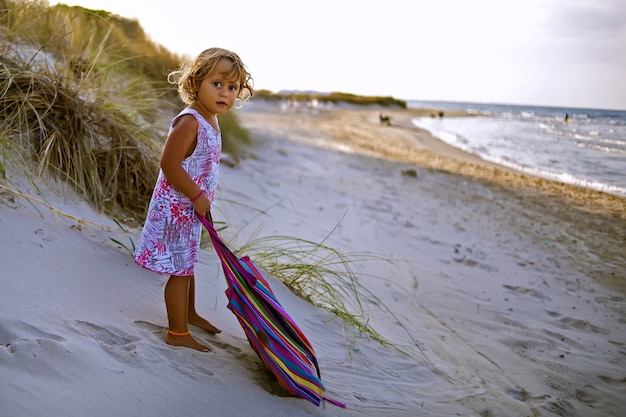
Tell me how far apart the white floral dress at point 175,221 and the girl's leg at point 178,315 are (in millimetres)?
53

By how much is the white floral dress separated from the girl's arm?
4cm

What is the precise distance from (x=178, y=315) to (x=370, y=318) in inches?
66.2

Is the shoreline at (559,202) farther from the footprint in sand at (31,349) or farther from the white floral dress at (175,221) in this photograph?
the footprint in sand at (31,349)

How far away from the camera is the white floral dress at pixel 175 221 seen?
7.47 feet

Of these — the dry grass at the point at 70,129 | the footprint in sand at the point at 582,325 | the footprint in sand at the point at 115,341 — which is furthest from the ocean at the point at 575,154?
the footprint in sand at the point at 115,341

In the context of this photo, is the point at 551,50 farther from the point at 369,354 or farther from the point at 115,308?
the point at 115,308

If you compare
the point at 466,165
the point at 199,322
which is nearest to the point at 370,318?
the point at 199,322

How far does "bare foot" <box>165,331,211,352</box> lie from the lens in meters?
2.22

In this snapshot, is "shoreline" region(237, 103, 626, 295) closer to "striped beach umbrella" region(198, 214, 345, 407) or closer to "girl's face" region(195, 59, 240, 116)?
"striped beach umbrella" region(198, 214, 345, 407)

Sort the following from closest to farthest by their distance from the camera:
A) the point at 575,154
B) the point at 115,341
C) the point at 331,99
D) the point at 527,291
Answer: the point at 115,341, the point at 527,291, the point at 575,154, the point at 331,99

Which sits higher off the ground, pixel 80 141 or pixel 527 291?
pixel 80 141

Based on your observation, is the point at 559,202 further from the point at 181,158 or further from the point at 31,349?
the point at 31,349

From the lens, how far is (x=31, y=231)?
A: 100.0 inches

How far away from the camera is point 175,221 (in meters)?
2.30
